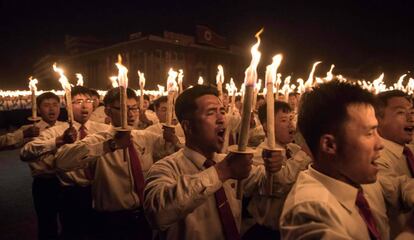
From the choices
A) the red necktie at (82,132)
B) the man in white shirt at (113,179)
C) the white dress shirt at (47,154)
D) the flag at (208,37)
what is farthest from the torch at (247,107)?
the flag at (208,37)

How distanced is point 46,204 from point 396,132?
4.71 m

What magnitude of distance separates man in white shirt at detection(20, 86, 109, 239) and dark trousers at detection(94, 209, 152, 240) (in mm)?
609

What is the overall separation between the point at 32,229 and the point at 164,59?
72.2ft

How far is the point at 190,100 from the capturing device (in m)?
2.54

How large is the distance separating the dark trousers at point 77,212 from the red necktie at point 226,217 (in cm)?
274

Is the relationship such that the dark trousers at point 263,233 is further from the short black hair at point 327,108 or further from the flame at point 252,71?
the flame at point 252,71

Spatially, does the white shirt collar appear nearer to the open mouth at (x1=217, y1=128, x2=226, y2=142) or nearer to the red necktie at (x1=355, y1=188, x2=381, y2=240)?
the red necktie at (x1=355, y1=188, x2=381, y2=240)

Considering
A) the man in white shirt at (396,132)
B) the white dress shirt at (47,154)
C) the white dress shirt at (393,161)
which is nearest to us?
the white dress shirt at (393,161)

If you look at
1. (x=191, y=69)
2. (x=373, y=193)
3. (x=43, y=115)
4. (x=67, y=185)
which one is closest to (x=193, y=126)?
(x=373, y=193)

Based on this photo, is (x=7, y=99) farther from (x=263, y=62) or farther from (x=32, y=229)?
(x=263, y=62)

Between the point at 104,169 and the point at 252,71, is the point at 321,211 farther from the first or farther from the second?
the point at 104,169

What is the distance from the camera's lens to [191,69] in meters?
28.7

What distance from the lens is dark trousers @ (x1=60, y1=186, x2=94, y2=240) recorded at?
4.32m

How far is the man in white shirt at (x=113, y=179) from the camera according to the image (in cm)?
354
